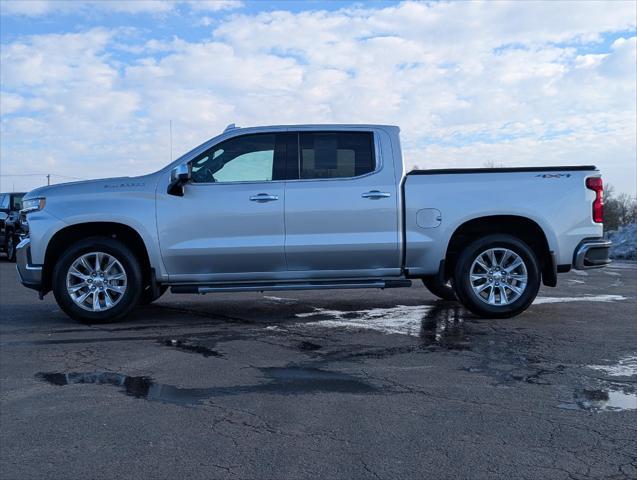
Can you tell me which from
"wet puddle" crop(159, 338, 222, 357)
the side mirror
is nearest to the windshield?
the side mirror

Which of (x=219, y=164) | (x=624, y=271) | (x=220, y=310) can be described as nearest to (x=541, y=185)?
(x=219, y=164)

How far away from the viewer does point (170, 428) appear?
4.20 m

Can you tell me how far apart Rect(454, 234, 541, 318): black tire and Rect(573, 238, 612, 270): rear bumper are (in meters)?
0.44

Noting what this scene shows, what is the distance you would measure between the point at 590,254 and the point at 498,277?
1.03 m

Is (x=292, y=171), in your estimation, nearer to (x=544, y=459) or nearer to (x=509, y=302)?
(x=509, y=302)

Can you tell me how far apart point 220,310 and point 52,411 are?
4.20m

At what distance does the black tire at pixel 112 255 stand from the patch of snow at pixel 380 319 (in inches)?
78.3

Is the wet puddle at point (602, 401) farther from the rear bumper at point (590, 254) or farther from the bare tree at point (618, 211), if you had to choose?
the bare tree at point (618, 211)

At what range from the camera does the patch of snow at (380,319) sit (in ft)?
24.0

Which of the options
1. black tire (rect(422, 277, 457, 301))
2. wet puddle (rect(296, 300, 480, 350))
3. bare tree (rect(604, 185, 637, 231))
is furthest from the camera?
bare tree (rect(604, 185, 637, 231))

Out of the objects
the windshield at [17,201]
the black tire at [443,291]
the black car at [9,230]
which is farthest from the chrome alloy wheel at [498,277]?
the windshield at [17,201]

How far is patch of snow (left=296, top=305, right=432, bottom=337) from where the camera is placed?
24.0 ft

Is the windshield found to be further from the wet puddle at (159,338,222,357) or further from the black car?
the wet puddle at (159,338,222,357)

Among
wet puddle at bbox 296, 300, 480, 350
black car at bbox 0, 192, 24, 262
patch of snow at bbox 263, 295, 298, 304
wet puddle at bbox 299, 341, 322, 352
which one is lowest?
wet puddle at bbox 299, 341, 322, 352
